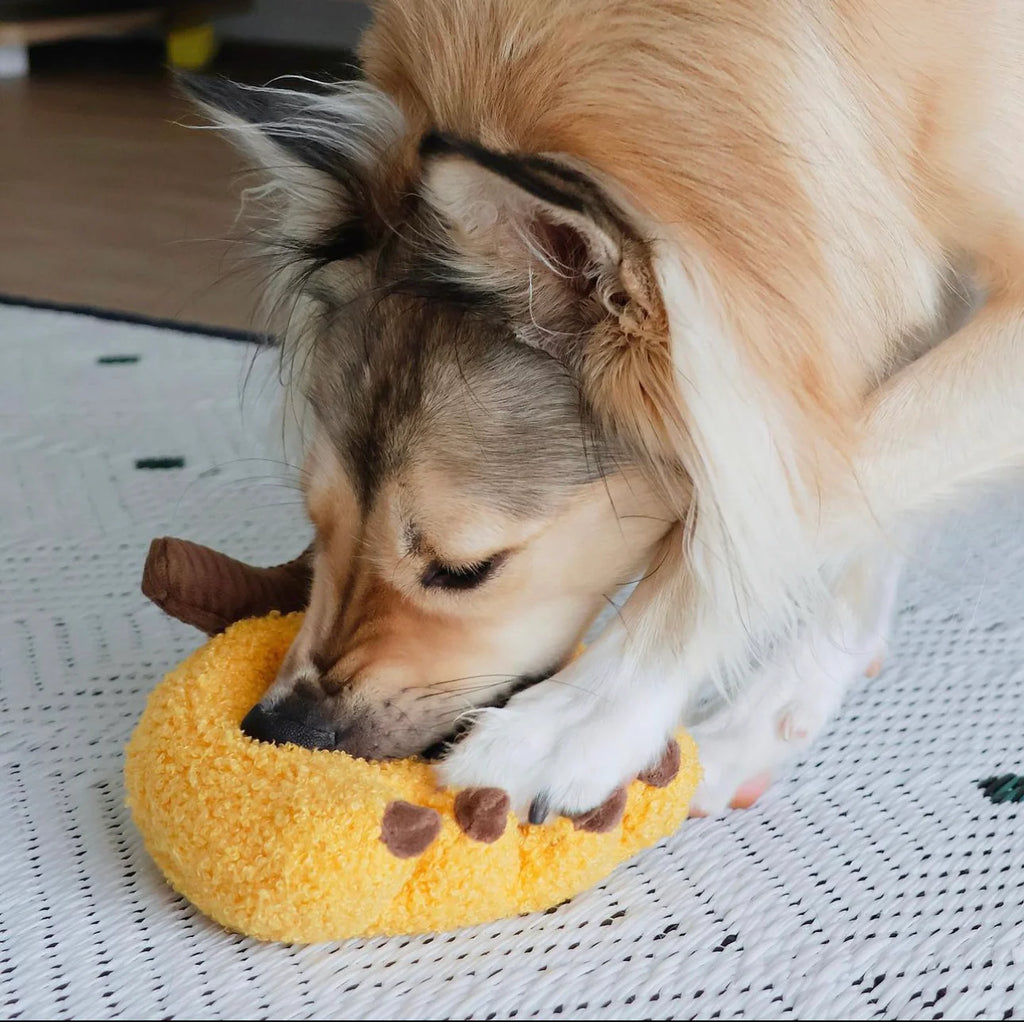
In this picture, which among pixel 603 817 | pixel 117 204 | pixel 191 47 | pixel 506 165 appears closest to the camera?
pixel 506 165

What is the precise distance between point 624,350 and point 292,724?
0.41 m

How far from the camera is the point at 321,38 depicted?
20.2 feet

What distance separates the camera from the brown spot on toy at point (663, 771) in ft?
3.60

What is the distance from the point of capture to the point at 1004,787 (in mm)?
1261

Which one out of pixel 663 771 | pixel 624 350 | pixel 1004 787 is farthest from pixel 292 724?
pixel 1004 787

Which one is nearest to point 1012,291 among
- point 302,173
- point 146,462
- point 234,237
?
Answer: point 302,173

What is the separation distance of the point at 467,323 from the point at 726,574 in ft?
1.02

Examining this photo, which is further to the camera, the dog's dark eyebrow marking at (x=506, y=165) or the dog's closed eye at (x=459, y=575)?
the dog's closed eye at (x=459, y=575)

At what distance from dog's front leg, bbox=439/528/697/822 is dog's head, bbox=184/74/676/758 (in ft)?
0.18

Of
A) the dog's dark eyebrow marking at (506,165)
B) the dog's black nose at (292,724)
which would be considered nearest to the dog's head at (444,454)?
the dog's black nose at (292,724)

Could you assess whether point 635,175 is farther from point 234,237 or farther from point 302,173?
point 234,237

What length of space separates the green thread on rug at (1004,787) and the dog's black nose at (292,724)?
61 cm

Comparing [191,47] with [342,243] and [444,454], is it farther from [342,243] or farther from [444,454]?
[444,454]

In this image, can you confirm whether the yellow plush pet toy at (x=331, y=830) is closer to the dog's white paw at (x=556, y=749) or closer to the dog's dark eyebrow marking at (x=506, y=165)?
the dog's white paw at (x=556, y=749)
